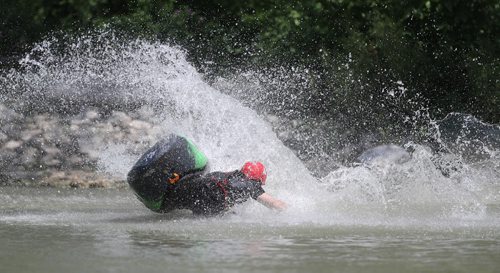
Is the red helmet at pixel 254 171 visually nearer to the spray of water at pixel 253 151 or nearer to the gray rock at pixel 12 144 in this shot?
the spray of water at pixel 253 151

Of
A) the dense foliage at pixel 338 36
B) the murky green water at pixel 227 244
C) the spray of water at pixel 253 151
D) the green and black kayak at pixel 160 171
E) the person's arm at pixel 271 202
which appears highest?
the dense foliage at pixel 338 36

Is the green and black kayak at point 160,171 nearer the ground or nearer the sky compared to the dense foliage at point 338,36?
nearer the ground

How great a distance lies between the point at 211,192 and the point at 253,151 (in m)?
1.96

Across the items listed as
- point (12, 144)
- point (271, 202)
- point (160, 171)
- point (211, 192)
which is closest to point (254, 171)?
Result: point (271, 202)

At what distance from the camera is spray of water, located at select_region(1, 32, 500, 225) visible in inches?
403

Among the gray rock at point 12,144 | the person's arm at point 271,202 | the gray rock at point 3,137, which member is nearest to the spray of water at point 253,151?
the person's arm at point 271,202

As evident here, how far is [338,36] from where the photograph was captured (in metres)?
17.3

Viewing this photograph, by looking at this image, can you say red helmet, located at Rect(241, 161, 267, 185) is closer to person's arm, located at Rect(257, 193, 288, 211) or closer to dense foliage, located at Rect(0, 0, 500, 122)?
person's arm, located at Rect(257, 193, 288, 211)

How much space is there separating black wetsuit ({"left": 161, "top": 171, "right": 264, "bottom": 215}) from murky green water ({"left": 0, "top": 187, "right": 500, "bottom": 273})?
118mm

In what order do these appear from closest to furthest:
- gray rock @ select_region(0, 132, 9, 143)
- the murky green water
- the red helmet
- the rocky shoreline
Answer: the murky green water → the red helmet → the rocky shoreline → gray rock @ select_region(0, 132, 9, 143)

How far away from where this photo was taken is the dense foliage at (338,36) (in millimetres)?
16516

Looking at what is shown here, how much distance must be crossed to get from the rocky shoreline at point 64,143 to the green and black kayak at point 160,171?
12.5ft

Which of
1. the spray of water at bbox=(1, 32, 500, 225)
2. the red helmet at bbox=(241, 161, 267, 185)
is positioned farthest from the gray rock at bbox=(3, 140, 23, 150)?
the red helmet at bbox=(241, 161, 267, 185)

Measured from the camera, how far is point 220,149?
11023 millimetres
